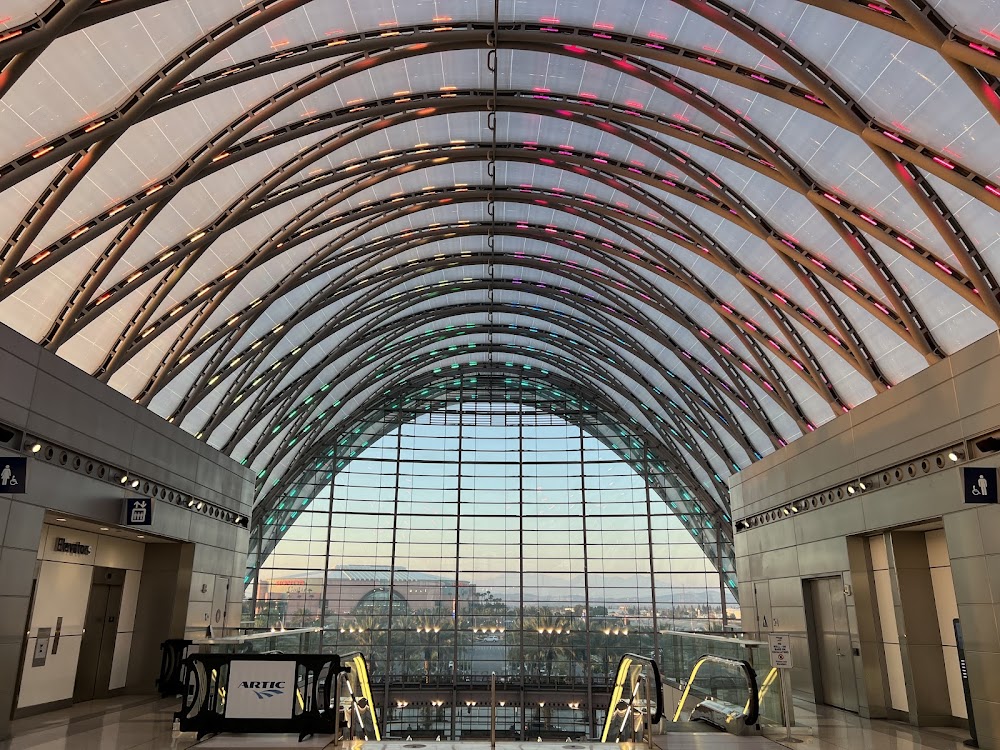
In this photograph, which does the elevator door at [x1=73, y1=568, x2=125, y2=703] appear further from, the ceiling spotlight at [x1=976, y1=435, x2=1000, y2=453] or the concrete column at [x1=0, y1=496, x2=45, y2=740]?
the ceiling spotlight at [x1=976, y1=435, x2=1000, y2=453]

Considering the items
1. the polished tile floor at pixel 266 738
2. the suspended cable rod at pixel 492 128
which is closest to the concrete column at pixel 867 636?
the polished tile floor at pixel 266 738

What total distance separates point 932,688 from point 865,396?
8319 mm

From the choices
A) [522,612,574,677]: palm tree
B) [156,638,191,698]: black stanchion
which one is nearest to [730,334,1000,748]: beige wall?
[522,612,574,677]: palm tree

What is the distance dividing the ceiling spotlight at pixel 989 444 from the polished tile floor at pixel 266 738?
5.99m

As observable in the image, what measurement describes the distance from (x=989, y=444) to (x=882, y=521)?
15.8 feet

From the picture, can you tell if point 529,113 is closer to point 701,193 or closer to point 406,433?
point 701,193

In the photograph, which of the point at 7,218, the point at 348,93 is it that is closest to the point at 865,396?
the point at 348,93

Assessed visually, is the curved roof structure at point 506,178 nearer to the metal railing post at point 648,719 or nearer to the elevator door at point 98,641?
the elevator door at point 98,641

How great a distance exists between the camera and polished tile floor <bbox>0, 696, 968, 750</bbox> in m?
12.4

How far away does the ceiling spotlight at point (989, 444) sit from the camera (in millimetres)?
14203

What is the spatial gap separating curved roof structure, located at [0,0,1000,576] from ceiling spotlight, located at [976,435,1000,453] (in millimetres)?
3130

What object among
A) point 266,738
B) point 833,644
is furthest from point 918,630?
point 266,738

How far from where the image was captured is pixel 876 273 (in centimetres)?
1772

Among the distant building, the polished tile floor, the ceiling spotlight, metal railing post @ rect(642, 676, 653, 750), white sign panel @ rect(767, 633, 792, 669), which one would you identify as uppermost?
the ceiling spotlight
